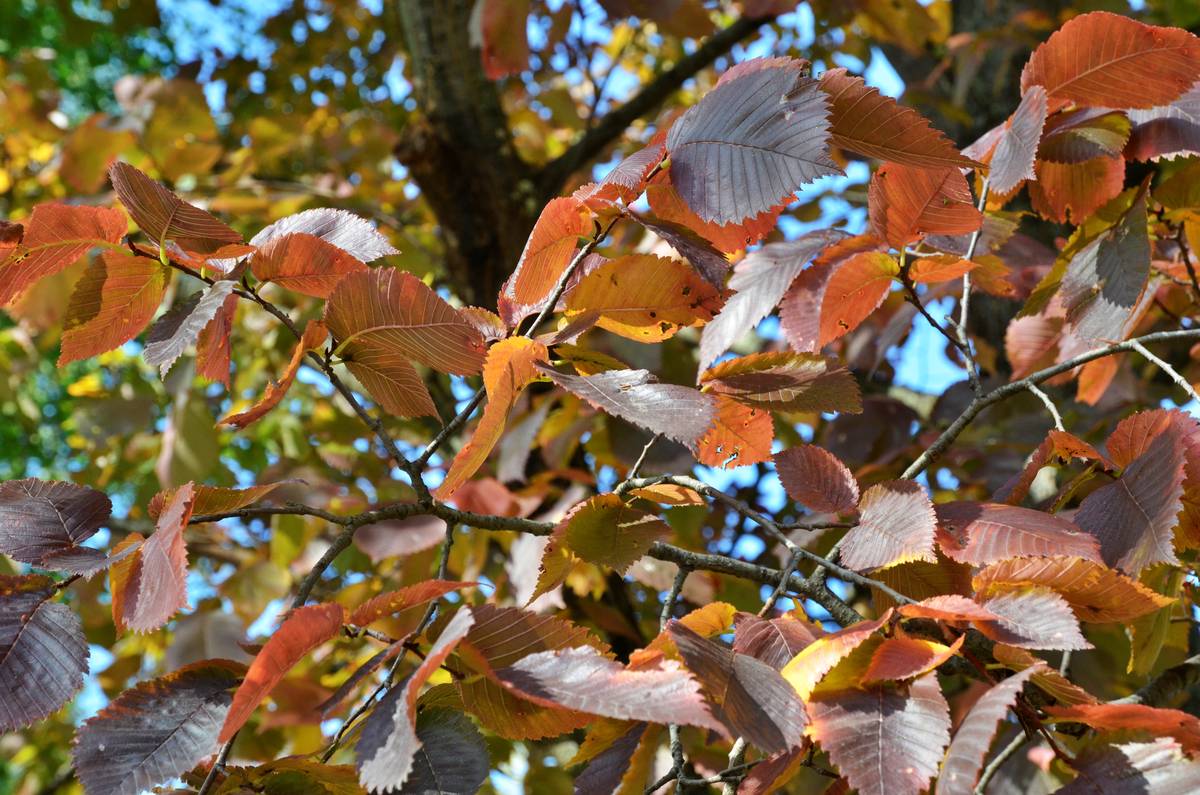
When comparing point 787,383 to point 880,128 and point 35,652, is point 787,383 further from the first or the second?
point 35,652

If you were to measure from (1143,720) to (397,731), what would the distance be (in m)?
0.38

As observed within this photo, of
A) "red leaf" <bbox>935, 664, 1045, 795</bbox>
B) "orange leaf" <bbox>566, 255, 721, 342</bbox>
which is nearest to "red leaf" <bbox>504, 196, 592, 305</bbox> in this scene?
"orange leaf" <bbox>566, 255, 721, 342</bbox>

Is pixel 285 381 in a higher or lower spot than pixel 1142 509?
higher

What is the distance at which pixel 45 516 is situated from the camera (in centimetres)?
66

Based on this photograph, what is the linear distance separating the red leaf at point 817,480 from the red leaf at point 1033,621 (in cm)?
15

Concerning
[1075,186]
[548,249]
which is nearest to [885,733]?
[548,249]

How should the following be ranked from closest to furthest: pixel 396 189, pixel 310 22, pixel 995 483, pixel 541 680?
1. pixel 541 680
2. pixel 995 483
3. pixel 396 189
4. pixel 310 22

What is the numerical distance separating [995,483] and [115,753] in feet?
4.56

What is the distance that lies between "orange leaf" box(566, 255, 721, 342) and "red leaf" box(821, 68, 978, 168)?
0.14 m

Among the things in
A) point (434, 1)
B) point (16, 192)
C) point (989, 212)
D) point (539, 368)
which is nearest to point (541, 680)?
point (539, 368)

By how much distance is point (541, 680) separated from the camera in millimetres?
542

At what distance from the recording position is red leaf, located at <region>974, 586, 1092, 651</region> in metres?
0.55

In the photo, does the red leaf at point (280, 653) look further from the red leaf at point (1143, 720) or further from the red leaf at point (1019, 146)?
the red leaf at point (1019, 146)

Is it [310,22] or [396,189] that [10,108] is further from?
[310,22]
